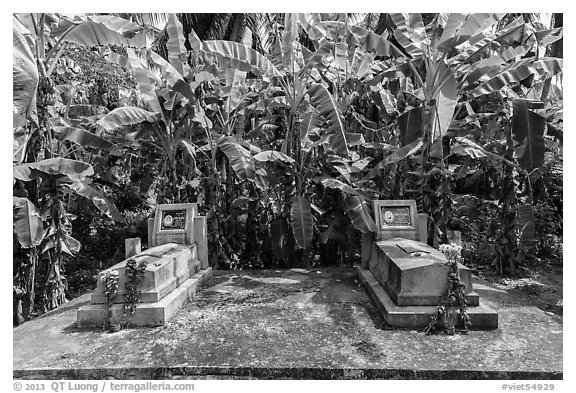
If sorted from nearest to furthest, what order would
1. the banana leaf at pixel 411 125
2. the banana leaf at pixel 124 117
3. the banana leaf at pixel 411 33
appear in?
the banana leaf at pixel 411 125 → the banana leaf at pixel 124 117 → the banana leaf at pixel 411 33

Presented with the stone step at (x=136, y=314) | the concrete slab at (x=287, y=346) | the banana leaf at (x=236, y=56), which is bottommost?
the concrete slab at (x=287, y=346)

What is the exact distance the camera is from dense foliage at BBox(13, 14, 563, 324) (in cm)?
587

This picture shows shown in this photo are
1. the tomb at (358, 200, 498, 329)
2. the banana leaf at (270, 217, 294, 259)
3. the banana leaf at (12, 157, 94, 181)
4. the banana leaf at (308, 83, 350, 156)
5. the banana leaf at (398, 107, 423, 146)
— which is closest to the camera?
the tomb at (358, 200, 498, 329)

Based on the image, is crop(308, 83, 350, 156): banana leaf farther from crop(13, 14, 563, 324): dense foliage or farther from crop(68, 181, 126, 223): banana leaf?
crop(68, 181, 126, 223): banana leaf

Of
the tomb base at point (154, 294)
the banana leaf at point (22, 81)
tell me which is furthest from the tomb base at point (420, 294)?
the banana leaf at point (22, 81)

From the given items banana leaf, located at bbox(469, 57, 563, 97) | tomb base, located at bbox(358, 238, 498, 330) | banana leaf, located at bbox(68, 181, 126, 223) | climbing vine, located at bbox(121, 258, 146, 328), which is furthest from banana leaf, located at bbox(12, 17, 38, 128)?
banana leaf, located at bbox(469, 57, 563, 97)

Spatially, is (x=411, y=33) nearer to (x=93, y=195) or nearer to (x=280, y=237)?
(x=280, y=237)

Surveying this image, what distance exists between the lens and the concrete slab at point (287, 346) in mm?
3547

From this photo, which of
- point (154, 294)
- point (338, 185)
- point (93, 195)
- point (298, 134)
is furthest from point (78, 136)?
point (338, 185)

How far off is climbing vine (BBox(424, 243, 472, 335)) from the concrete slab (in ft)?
0.44

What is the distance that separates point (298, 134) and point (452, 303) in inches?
162

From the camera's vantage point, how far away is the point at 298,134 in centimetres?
745

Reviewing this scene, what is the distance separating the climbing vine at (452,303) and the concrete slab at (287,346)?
135 mm

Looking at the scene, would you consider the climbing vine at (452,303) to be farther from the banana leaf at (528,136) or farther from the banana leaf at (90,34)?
the banana leaf at (90,34)
